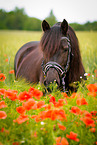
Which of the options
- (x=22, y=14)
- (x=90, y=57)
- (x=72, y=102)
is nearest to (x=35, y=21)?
(x=22, y=14)

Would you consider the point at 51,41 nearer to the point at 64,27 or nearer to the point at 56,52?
the point at 56,52

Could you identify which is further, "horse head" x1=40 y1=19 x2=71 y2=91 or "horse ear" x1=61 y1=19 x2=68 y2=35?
"horse ear" x1=61 y1=19 x2=68 y2=35

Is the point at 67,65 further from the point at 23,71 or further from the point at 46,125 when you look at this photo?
the point at 23,71

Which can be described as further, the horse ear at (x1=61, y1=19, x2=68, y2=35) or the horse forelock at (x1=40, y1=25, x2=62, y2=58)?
the horse ear at (x1=61, y1=19, x2=68, y2=35)

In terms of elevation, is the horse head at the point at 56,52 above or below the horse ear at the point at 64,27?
below

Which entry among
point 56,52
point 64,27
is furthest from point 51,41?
point 64,27

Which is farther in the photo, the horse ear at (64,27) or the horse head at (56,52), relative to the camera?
the horse ear at (64,27)

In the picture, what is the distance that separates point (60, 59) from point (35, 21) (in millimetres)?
55893

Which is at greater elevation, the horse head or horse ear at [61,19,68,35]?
horse ear at [61,19,68,35]

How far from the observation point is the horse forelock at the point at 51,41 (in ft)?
6.84

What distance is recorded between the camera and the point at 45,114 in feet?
3.49

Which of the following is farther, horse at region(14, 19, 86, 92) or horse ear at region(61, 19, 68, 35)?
horse ear at region(61, 19, 68, 35)

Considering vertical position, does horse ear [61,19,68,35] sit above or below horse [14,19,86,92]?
above

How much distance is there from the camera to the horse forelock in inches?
82.0
